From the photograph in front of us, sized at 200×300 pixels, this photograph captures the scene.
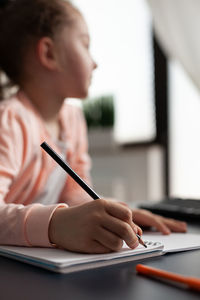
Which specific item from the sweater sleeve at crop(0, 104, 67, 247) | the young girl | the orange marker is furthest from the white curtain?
the orange marker

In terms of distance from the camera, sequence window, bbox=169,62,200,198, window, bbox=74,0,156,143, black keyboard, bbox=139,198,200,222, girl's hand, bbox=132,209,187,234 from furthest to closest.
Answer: window, bbox=74,0,156,143, window, bbox=169,62,200,198, black keyboard, bbox=139,198,200,222, girl's hand, bbox=132,209,187,234

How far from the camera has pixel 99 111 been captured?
2438 mm

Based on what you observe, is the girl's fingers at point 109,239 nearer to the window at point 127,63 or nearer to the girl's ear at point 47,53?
the girl's ear at point 47,53

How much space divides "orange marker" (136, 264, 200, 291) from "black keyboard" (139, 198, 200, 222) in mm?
455

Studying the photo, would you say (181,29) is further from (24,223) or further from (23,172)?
(24,223)

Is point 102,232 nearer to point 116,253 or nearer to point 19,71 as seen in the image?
point 116,253

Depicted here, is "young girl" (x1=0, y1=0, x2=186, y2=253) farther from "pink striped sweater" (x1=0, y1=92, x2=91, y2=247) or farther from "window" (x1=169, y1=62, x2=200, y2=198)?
"window" (x1=169, y1=62, x2=200, y2=198)

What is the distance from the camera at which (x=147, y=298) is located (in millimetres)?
347

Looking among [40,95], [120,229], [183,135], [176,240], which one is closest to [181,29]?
[183,135]

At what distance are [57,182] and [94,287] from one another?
1.84ft

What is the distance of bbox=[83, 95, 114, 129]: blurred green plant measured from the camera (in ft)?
7.78

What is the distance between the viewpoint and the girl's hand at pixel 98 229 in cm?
47

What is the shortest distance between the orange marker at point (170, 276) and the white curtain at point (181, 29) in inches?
52.5

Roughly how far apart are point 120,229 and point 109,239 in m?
0.02
